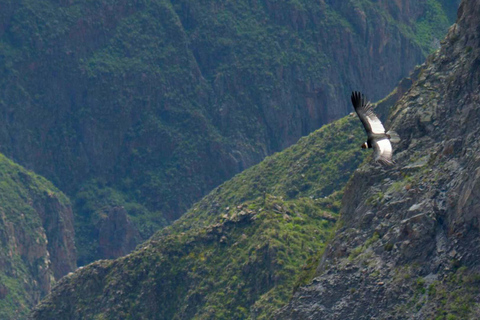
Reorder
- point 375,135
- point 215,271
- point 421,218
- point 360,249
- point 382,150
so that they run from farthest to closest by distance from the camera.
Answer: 1. point 215,271
2. point 360,249
3. point 421,218
4. point 375,135
5. point 382,150

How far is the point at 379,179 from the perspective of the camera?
134125 millimetres

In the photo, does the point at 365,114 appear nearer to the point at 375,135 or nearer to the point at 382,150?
the point at 375,135

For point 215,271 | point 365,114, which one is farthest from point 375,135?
point 215,271

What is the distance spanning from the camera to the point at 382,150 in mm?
88062

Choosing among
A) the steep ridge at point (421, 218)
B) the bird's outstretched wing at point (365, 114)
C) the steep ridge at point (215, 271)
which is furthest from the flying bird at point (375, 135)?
the steep ridge at point (215, 271)

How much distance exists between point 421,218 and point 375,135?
111 ft

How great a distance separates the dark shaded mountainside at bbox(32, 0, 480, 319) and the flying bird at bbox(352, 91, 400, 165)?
28.0m

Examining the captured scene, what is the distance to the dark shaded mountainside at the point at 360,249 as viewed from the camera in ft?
394

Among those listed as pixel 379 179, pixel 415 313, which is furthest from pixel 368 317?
pixel 379 179

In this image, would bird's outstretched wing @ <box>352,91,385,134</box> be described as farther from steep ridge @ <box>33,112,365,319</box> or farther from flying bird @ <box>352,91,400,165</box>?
steep ridge @ <box>33,112,365,319</box>

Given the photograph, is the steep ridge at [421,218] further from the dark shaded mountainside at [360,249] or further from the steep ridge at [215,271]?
the steep ridge at [215,271]

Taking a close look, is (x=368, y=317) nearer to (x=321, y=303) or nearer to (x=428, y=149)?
(x=321, y=303)

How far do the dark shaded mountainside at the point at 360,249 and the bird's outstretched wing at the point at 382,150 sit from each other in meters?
29.0

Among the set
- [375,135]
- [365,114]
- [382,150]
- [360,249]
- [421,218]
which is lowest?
[382,150]
